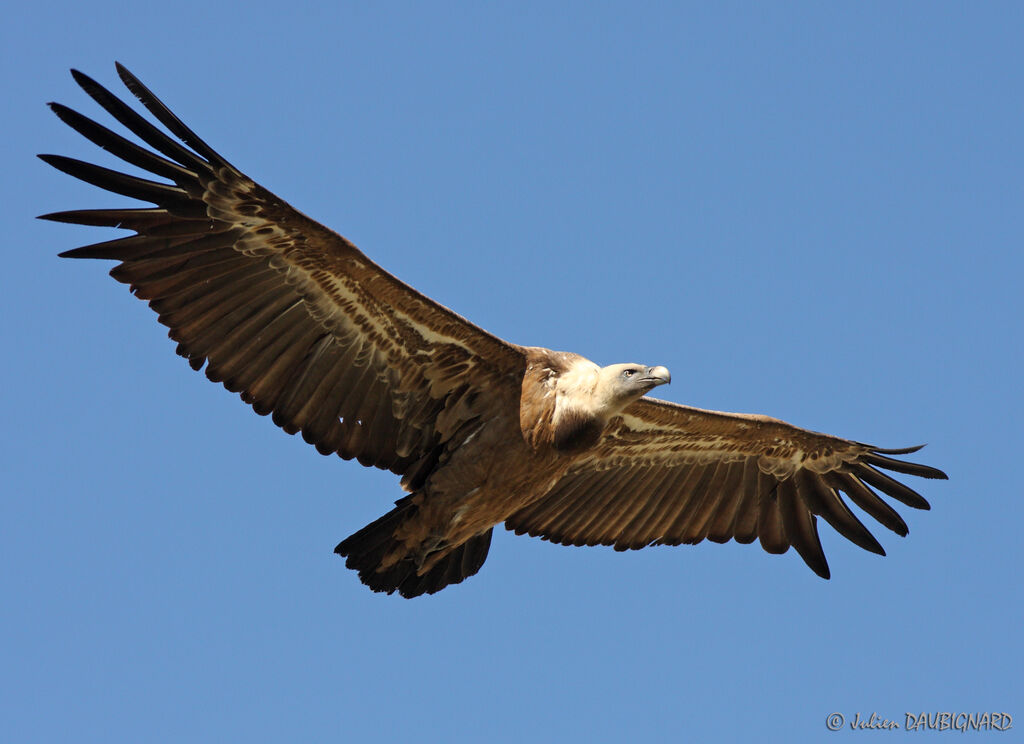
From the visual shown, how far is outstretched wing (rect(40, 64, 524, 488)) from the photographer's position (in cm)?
1038

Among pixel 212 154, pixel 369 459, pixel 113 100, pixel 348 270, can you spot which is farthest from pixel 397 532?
pixel 113 100

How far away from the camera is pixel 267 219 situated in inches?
417

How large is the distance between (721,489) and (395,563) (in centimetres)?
356

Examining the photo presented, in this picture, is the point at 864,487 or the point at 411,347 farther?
the point at 864,487

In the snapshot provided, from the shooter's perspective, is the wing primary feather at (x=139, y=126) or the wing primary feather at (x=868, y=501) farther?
the wing primary feather at (x=868, y=501)

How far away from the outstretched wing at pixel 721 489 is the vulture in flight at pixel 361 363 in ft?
0.74

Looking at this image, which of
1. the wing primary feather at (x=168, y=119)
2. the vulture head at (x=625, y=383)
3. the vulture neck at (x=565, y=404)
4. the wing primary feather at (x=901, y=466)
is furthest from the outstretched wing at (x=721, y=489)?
the wing primary feather at (x=168, y=119)

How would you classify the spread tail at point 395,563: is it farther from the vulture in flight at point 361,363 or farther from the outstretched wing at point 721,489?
the outstretched wing at point 721,489

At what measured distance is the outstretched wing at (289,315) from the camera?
409 inches

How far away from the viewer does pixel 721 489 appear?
13531mm

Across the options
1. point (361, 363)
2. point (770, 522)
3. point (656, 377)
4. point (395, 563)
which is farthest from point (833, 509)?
point (361, 363)

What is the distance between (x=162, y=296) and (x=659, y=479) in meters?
5.09

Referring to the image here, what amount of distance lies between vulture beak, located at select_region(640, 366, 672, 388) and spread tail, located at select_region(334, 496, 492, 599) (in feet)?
7.36

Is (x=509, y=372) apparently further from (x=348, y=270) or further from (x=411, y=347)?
(x=348, y=270)
